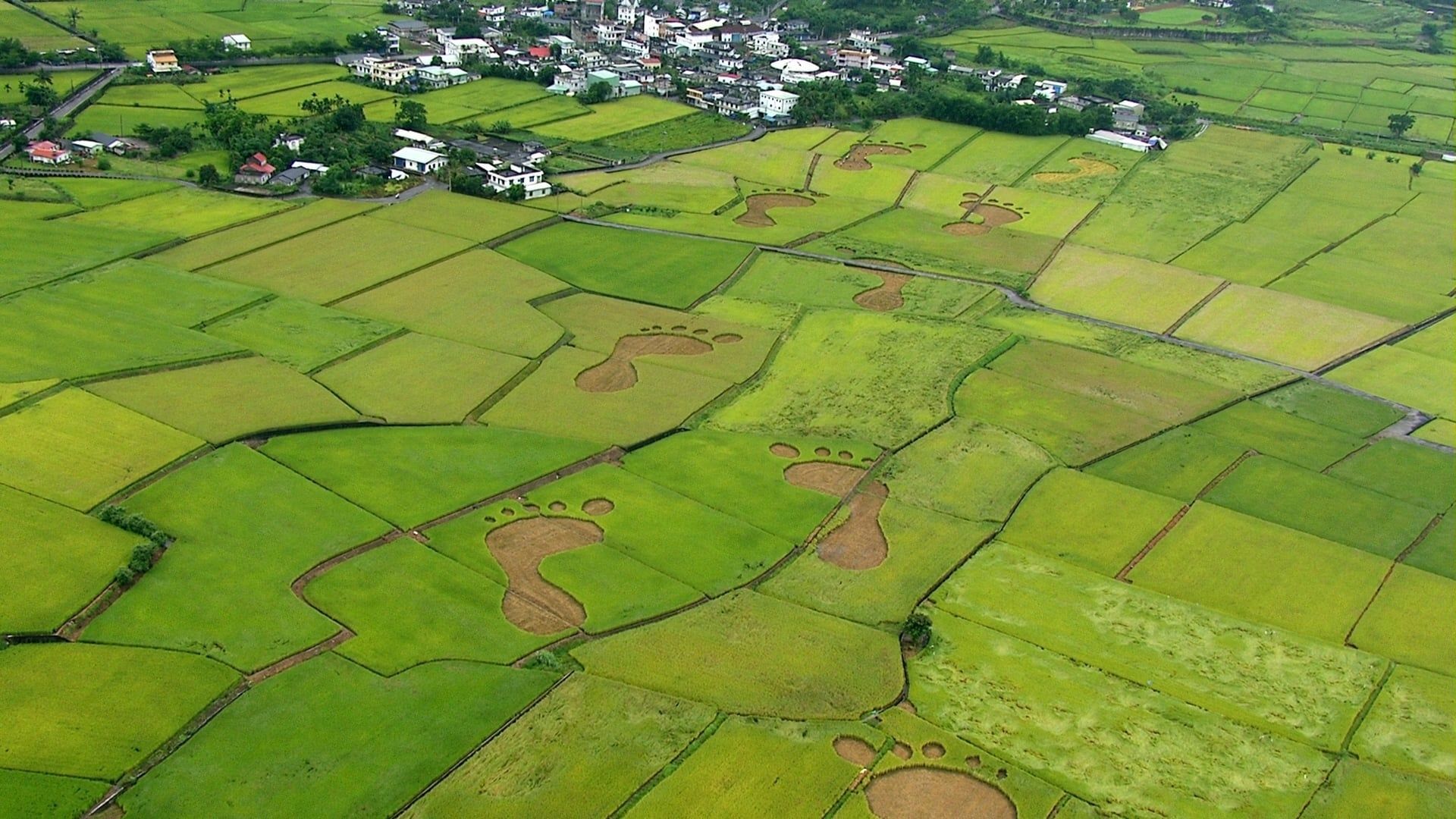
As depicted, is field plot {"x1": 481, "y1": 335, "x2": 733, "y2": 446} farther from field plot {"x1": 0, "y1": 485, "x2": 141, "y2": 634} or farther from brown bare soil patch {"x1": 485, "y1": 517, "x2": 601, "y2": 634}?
field plot {"x1": 0, "y1": 485, "x2": 141, "y2": 634}

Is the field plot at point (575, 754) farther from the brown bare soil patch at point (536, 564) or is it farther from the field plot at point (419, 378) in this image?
the field plot at point (419, 378)

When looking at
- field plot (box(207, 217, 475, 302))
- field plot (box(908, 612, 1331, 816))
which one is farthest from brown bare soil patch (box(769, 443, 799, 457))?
field plot (box(207, 217, 475, 302))

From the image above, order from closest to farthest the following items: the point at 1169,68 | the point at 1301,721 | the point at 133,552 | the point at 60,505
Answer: the point at 1301,721 → the point at 133,552 → the point at 60,505 → the point at 1169,68

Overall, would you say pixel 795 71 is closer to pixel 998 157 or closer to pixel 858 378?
pixel 998 157

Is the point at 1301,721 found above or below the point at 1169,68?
below

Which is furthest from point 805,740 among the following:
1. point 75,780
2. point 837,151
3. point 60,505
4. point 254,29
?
point 254,29

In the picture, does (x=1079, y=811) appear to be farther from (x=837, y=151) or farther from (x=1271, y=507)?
(x=837, y=151)
